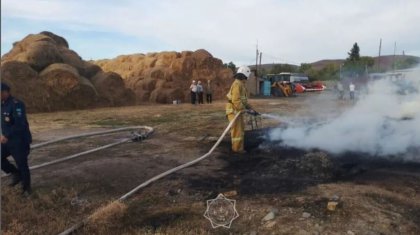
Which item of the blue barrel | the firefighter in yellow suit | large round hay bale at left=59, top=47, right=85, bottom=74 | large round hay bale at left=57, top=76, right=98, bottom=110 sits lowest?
the blue barrel

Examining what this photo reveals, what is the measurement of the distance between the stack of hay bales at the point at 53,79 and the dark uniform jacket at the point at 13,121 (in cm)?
1685

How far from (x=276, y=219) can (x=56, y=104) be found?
20300mm

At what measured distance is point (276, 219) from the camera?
16.7 ft

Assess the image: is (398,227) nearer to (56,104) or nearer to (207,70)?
(56,104)

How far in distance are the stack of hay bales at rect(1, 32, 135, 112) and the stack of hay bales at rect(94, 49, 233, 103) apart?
13.3 feet

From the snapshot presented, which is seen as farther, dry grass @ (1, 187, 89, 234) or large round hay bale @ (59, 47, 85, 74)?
large round hay bale @ (59, 47, 85, 74)

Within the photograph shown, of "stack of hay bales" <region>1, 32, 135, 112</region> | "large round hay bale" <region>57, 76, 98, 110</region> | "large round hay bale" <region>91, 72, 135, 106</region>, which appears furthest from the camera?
"large round hay bale" <region>91, 72, 135, 106</region>

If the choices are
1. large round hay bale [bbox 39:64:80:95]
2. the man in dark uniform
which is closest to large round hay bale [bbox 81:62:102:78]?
large round hay bale [bbox 39:64:80:95]

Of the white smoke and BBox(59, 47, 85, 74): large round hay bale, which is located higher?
BBox(59, 47, 85, 74): large round hay bale

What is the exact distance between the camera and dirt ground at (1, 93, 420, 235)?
4.99 metres

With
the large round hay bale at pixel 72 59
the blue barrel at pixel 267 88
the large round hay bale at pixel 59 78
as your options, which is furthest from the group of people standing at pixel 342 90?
the large round hay bale at pixel 72 59

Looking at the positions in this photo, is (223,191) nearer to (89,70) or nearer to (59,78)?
(59,78)

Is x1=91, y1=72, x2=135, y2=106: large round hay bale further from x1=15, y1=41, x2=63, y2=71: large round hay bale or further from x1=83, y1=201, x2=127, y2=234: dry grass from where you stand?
x1=83, y1=201, x2=127, y2=234: dry grass

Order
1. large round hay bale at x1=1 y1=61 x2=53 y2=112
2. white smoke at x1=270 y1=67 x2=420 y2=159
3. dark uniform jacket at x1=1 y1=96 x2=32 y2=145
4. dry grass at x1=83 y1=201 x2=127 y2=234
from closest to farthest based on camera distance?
dry grass at x1=83 y1=201 x2=127 y2=234 < dark uniform jacket at x1=1 y1=96 x2=32 y2=145 < white smoke at x1=270 y1=67 x2=420 y2=159 < large round hay bale at x1=1 y1=61 x2=53 y2=112
